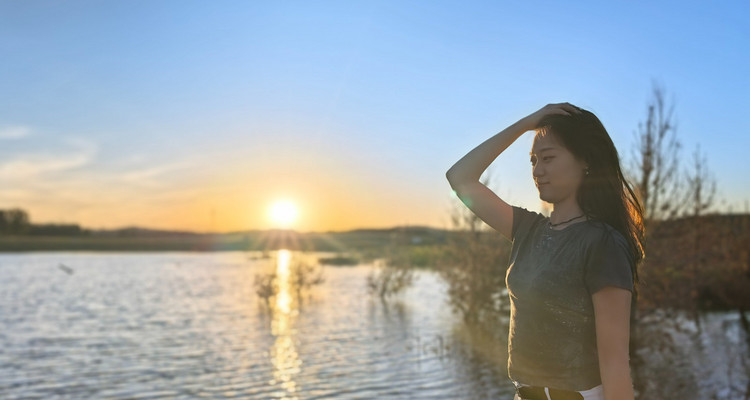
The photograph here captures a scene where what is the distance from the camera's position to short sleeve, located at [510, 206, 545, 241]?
2.51 metres

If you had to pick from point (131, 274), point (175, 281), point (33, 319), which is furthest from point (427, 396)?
point (131, 274)

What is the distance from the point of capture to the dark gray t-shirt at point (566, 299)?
2.11 m

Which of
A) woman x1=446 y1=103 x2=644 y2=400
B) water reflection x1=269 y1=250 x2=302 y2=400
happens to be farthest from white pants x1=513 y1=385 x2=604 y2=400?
water reflection x1=269 y1=250 x2=302 y2=400

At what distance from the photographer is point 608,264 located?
2.08 meters

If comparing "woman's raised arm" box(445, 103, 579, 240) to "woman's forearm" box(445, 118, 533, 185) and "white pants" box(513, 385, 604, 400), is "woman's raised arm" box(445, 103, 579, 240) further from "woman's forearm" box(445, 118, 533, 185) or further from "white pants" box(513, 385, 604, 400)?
"white pants" box(513, 385, 604, 400)

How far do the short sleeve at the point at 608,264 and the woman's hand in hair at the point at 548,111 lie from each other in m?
0.46

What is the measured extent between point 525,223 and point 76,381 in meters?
13.0

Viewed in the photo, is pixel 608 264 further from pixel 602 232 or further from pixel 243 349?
pixel 243 349

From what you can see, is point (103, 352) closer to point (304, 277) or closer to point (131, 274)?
point (304, 277)

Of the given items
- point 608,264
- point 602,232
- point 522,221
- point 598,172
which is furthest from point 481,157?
point 608,264

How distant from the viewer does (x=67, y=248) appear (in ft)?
342

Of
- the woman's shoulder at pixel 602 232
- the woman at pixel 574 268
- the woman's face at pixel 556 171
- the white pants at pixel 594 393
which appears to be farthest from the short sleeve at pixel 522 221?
the white pants at pixel 594 393

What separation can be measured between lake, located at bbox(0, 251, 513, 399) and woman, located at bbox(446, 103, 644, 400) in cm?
931

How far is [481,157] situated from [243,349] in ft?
48.5
